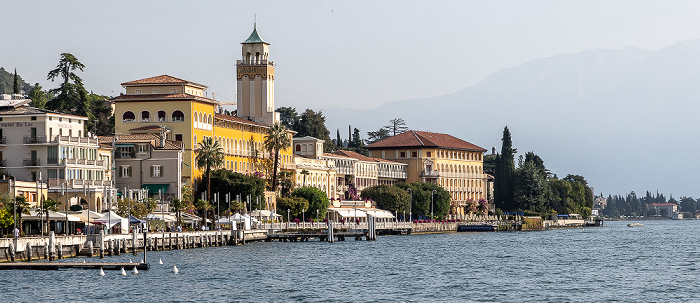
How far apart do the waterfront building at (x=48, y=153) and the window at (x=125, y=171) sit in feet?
41.5

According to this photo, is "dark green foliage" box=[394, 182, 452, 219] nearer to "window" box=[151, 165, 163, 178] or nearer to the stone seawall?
"window" box=[151, 165, 163, 178]

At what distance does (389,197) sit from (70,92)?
1973 inches

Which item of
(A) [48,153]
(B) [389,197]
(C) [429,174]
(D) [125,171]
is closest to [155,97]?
(D) [125,171]

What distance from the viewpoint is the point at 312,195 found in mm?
140750

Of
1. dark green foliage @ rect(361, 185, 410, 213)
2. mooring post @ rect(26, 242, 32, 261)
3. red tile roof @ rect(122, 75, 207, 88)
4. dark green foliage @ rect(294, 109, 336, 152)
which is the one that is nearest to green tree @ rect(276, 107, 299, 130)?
dark green foliage @ rect(294, 109, 336, 152)

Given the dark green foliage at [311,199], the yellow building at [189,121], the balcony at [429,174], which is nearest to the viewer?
the yellow building at [189,121]

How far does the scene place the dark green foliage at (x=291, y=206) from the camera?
135962mm

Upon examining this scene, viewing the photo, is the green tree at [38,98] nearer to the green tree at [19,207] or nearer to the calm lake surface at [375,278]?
the calm lake surface at [375,278]

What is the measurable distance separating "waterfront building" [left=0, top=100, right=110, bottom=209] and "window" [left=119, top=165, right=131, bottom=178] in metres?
12.6

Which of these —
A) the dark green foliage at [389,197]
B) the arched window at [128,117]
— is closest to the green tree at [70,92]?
the arched window at [128,117]

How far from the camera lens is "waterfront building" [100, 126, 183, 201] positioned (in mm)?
114125

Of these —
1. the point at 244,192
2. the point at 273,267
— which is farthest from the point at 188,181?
the point at 273,267

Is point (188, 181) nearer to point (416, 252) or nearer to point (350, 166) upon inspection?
point (416, 252)

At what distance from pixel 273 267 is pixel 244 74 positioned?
7748 centimetres
